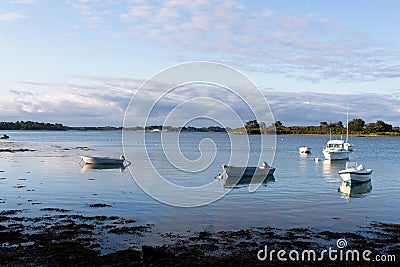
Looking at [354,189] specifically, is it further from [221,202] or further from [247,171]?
[221,202]

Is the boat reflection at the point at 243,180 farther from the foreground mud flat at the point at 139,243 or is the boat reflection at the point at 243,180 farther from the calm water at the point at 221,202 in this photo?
the foreground mud flat at the point at 139,243

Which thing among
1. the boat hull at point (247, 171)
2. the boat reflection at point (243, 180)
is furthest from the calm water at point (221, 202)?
the boat hull at point (247, 171)

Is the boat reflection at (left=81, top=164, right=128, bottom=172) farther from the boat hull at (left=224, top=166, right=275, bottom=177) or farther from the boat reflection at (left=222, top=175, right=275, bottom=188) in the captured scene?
the boat reflection at (left=222, top=175, right=275, bottom=188)

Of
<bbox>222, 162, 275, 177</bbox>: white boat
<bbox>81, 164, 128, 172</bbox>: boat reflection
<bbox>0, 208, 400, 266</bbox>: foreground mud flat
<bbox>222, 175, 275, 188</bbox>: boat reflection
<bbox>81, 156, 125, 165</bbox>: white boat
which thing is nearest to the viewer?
<bbox>0, 208, 400, 266</bbox>: foreground mud flat

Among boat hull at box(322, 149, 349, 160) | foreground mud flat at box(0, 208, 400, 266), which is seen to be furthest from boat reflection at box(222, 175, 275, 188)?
boat hull at box(322, 149, 349, 160)

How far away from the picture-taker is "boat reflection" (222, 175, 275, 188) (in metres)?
36.1

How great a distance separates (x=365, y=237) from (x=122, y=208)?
12581mm

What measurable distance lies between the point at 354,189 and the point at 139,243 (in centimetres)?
2251

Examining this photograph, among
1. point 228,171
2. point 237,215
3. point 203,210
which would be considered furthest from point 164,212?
point 228,171

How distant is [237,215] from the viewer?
22.2 meters

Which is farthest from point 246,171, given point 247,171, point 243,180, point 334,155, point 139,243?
point 334,155

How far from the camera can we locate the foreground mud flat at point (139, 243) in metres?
13.6

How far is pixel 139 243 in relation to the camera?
16.0 metres

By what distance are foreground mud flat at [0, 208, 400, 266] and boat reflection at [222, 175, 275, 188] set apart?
1677cm
